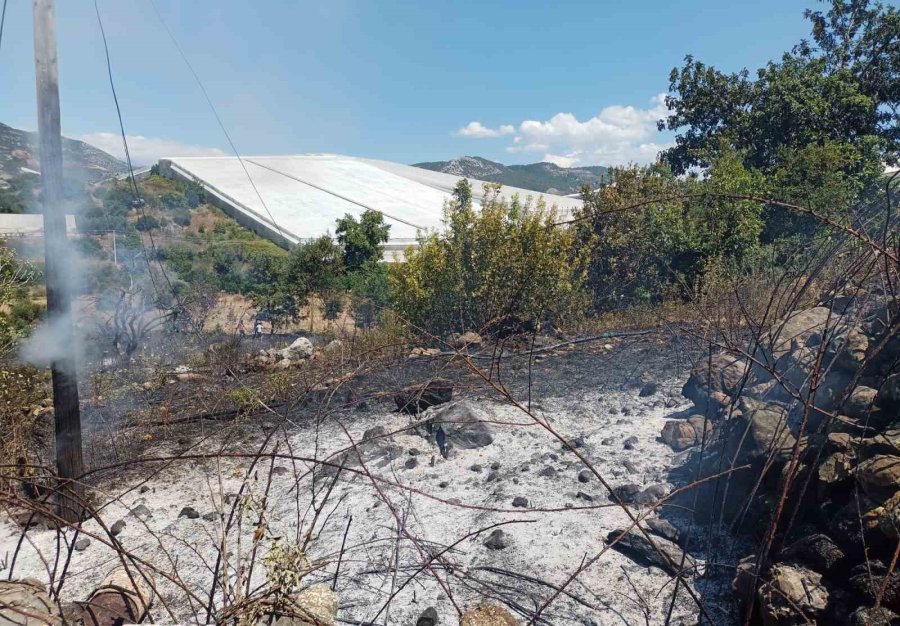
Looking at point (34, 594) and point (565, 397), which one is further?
point (565, 397)

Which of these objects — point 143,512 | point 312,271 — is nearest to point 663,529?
point 143,512

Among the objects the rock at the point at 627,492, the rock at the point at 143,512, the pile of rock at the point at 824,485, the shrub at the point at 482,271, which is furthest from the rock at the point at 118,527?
the shrub at the point at 482,271

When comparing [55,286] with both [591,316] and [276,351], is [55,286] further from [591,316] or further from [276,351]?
[591,316]

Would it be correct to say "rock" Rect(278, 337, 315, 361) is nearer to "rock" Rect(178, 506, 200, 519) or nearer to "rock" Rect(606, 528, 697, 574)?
"rock" Rect(178, 506, 200, 519)

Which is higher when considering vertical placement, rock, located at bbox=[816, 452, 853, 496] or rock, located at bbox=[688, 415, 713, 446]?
rock, located at bbox=[816, 452, 853, 496]

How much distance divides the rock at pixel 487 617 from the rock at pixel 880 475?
5.62ft

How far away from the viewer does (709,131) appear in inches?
734

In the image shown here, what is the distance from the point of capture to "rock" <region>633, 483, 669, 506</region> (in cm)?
405

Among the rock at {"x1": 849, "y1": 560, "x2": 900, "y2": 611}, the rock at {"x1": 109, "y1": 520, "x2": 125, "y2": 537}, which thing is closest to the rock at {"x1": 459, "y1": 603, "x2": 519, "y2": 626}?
the rock at {"x1": 849, "y1": 560, "x2": 900, "y2": 611}

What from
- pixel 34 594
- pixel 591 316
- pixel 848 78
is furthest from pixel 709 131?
pixel 34 594

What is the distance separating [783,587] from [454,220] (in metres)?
7.71

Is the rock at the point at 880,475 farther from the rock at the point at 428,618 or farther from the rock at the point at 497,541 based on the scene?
the rock at the point at 428,618

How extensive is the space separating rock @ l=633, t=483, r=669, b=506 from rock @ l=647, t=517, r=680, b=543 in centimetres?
25

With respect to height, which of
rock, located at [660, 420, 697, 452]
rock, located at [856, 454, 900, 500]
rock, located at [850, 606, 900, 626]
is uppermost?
rock, located at [856, 454, 900, 500]
